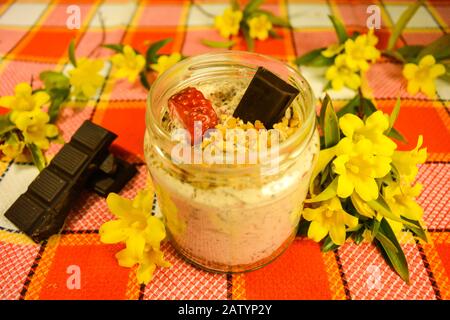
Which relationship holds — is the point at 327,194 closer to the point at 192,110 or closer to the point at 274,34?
the point at 192,110

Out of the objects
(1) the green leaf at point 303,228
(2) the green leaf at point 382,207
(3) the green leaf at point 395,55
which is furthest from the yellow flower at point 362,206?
(3) the green leaf at point 395,55

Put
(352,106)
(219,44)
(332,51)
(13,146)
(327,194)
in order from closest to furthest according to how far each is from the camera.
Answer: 1. (327,194)
2. (13,146)
3. (352,106)
4. (332,51)
5. (219,44)

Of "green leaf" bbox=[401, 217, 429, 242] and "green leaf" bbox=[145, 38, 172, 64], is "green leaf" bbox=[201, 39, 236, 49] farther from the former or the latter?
"green leaf" bbox=[401, 217, 429, 242]

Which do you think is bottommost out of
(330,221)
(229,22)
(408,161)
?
(330,221)

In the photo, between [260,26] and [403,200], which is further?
[260,26]

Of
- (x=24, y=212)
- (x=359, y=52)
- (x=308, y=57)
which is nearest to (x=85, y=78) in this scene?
(x=24, y=212)

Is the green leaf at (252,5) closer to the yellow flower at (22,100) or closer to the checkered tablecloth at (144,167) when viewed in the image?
the checkered tablecloth at (144,167)

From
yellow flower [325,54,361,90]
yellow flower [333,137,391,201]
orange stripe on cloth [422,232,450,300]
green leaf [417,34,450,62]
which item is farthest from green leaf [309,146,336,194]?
green leaf [417,34,450,62]

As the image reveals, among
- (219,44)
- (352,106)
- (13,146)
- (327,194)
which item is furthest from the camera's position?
(219,44)
